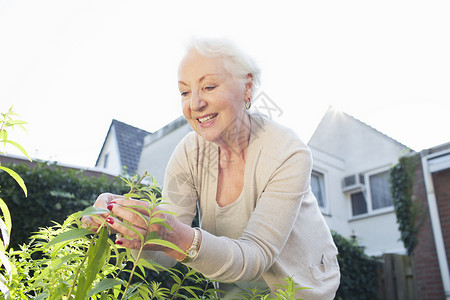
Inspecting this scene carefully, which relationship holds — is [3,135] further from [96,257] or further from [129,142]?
[129,142]

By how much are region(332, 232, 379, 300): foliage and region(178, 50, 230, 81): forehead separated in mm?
5550

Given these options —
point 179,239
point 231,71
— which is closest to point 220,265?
point 179,239

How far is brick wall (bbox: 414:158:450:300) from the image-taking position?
24.9 feet

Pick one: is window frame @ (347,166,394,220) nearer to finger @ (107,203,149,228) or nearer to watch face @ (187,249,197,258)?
watch face @ (187,249,197,258)

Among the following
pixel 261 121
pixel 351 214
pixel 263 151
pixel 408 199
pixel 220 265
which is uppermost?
pixel 351 214

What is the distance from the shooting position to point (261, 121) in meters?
1.75

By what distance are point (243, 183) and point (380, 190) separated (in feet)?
41.1

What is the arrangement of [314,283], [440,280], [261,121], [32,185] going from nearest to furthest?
[314,283]
[261,121]
[32,185]
[440,280]

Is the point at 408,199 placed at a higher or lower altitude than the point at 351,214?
lower

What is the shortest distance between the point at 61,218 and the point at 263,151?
3184 millimetres

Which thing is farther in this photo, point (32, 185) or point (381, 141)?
point (381, 141)

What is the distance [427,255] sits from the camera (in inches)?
316

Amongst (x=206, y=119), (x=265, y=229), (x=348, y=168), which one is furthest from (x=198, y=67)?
Answer: (x=348, y=168)

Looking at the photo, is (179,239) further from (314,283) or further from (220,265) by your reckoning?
(314,283)
